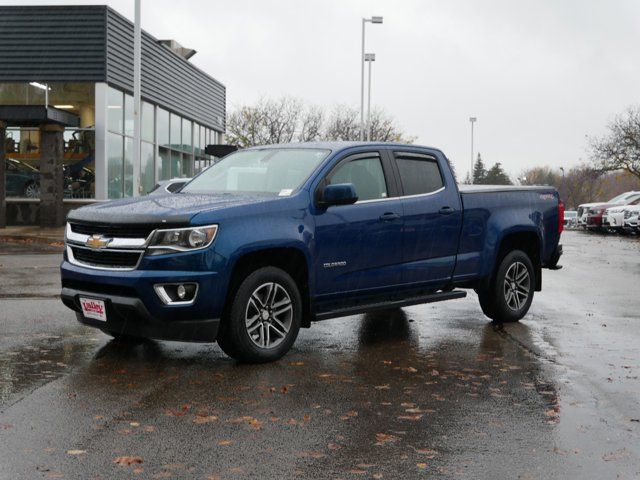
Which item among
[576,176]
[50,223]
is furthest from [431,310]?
[576,176]

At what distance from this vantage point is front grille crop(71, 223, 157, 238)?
6977 mm

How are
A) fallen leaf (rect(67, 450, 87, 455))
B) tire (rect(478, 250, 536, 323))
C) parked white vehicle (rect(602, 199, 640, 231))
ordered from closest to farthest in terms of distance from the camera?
fallen leaf (rect(67, 450, 87, 455)) → tire (rect(478, 250, 536, 323)) → parked white vehicle (rect(602, 199, 640, 231))

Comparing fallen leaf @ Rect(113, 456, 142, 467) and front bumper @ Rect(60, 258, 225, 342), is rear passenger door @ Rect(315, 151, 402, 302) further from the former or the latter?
fallen leaf @ Rect(113, 456, 142, 467)

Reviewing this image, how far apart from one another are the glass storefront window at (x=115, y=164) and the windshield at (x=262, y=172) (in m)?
22.9

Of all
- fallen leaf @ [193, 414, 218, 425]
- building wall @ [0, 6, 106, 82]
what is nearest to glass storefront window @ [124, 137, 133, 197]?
building wall @ [0, 6, 106, 82]

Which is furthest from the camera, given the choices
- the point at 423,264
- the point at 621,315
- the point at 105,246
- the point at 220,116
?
the point at 220,116

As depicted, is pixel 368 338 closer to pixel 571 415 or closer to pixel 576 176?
pixel 571 415

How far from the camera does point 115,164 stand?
104 feet

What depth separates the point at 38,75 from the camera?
1198 inches

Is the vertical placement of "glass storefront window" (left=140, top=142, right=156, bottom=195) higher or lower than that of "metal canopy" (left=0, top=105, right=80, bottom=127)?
lower

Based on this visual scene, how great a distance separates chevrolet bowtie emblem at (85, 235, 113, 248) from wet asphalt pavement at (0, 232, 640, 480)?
39.6 inches

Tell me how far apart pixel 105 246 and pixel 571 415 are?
12.6 feet

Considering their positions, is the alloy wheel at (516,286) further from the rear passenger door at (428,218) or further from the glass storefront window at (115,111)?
the glass storefront window at (115,111)

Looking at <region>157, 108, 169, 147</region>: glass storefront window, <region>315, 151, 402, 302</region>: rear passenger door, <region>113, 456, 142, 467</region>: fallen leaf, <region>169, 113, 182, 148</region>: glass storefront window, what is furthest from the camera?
<region>169, 113, 182, 148</region>: glass storefront window
